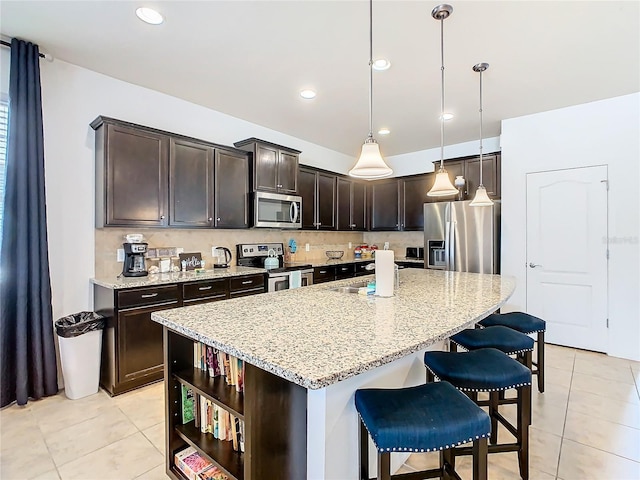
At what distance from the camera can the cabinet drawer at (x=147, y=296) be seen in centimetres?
256

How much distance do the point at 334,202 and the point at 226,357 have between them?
395cm

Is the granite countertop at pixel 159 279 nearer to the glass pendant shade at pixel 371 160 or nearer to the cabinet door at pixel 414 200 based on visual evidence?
the glass pendant shade at pixel 371 160

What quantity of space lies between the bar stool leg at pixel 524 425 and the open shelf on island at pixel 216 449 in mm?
1365

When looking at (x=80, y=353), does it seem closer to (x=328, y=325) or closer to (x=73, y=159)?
(x=73, y=159)

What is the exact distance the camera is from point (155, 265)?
3256 millimetres

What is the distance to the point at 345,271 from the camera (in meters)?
4.80

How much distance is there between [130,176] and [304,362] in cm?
267

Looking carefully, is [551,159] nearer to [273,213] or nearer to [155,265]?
[273,213]

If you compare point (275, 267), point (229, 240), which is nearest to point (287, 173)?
point (229, 240)

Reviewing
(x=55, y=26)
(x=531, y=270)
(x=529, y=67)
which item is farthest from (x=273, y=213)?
(x=531, y=270)

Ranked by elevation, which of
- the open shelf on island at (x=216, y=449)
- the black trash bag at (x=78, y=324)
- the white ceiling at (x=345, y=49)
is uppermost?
the white ceiling at (x=345, y=49)

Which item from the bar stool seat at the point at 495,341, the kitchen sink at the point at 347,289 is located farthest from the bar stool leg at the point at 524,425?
the kitchen sink at the point at 347,289

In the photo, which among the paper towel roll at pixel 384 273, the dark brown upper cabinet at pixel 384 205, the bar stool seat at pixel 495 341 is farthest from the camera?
the dark brown upper cabinet at pixel 384 205

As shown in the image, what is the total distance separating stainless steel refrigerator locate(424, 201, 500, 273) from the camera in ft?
13.4
